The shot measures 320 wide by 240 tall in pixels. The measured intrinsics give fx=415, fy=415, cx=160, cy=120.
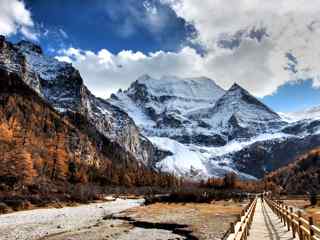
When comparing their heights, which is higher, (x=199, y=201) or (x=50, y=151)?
(x=50, y=151)

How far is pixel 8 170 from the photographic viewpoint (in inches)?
4783

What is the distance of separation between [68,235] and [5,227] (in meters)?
12.3

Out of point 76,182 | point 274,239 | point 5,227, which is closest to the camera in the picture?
point 274,239

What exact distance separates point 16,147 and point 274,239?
12491 centimetres

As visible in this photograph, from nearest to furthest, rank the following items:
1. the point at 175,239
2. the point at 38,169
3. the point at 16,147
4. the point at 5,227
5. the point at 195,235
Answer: the point at 175,239, the point at 195,235, the point at 5,227, the point at 16,147, the point at 38,169

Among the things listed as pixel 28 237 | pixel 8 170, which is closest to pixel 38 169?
pixel 8 170

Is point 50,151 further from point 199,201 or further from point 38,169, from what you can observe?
point 199,201

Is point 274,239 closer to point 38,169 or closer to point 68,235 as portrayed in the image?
point 68,235

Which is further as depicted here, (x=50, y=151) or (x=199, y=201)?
(x=50, y=151)

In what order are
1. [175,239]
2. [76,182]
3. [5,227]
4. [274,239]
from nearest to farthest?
[274,239], [175,239], [5,227], [76,182]

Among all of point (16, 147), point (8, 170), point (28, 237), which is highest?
point (16, 147)

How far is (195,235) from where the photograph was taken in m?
39.5

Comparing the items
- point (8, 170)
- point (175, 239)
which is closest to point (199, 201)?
point (8, 170)

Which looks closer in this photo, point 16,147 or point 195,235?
point 195,235
